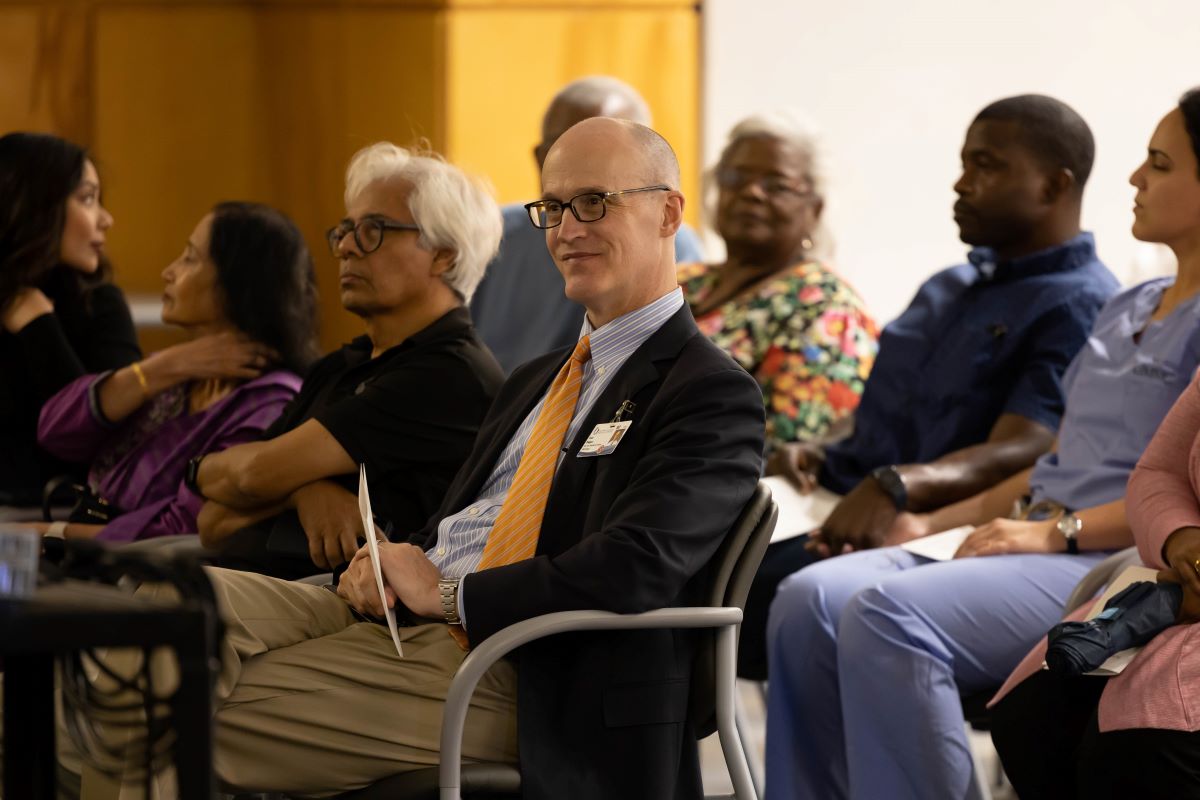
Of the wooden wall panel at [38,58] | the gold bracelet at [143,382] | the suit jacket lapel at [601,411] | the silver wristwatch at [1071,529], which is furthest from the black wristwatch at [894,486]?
the wooden wall panel at [38,58]

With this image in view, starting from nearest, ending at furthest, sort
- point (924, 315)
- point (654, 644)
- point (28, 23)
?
1. point (654, 644)
2. point (924, 315)
3. point (28, 23)

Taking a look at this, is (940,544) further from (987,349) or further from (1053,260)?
(1053,260)

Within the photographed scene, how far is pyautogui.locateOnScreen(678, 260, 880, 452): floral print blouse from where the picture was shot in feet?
11.3

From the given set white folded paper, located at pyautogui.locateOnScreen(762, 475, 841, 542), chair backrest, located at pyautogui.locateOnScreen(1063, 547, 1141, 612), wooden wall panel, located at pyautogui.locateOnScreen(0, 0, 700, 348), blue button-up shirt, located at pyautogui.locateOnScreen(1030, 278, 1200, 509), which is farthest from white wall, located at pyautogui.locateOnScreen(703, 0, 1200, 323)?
chair backrest, located at pyautogui.locateOnScreen(1063, 547, 1141, 612)

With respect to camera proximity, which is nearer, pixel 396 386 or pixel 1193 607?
pixel 1193 607

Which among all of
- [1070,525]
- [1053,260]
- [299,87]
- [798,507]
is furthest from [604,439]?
[299,87]

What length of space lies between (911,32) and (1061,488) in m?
2.68

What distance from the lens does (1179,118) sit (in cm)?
255

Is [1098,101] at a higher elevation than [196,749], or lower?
higher

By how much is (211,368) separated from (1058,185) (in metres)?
1.79

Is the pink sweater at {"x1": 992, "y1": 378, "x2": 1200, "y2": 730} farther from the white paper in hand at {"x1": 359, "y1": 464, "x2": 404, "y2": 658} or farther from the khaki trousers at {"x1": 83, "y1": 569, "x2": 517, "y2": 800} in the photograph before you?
the white paper in hand at {"x1": 359, "y1": 464, "x2": 404, "y2": 658}

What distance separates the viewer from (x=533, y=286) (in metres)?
3.89

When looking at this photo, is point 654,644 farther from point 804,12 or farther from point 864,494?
point 804,12

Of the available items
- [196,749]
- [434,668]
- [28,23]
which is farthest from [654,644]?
[28,23]
